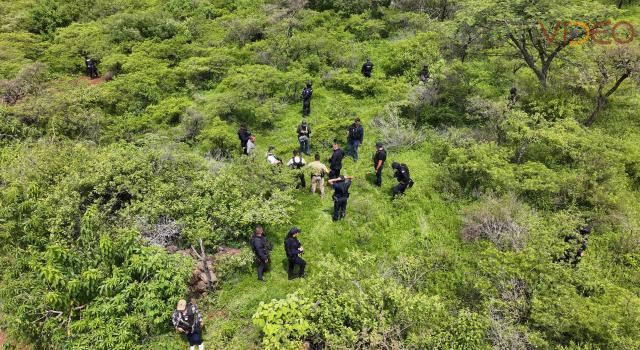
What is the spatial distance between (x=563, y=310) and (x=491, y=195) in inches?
203

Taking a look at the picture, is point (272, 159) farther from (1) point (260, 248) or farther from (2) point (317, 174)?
(1) point (260, 248)

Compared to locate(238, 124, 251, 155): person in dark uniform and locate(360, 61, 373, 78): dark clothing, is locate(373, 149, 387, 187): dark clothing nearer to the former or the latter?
locate(238, 124, 251, 155): person in dark uniform

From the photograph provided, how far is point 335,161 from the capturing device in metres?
12.8

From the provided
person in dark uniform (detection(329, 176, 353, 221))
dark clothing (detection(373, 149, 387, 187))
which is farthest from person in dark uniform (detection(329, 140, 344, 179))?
dark clothing (detection(373, 149, 387, 187))

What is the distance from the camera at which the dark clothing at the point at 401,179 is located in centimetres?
1259

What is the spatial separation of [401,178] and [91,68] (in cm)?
1714

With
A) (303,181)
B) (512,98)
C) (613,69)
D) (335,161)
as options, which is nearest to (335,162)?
(335,161)

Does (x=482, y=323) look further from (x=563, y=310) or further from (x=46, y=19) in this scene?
(x=46, y=19)

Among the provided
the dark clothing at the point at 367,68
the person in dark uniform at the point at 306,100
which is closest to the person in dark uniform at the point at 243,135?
the person in dark uniform at the point at 306,100

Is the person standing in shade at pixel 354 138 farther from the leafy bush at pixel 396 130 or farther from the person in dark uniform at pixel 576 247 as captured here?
the person in dark uniform at pixel 576 247

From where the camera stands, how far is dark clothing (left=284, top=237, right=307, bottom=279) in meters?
9.94

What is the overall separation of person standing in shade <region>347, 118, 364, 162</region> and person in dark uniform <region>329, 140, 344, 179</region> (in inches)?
67.3

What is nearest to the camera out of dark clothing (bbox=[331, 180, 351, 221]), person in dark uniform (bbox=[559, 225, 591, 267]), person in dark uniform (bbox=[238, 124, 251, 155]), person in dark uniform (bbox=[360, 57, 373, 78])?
person in dark uniform (bbox=[559, 225, 591, 267])

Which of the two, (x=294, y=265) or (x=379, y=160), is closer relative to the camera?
(x=294, y=265)
